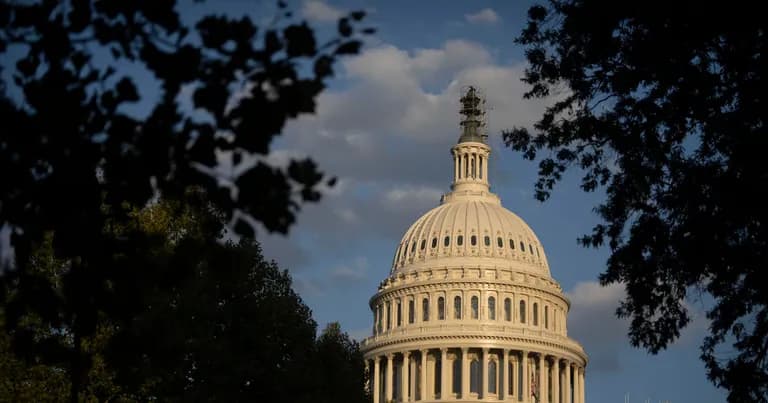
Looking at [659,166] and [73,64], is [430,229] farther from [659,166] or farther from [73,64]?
[73,64]

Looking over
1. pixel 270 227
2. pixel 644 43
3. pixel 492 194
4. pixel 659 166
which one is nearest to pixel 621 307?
pixel 659 166

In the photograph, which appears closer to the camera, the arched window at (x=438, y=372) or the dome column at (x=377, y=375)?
the arched window at (x=438, y=372)

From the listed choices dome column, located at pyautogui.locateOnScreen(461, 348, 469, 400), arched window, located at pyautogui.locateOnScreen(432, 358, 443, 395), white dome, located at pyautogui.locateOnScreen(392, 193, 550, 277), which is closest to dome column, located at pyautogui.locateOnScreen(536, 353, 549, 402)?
dome column, located at pyautogui.locateOnScreen(461, 348, 469, 400)

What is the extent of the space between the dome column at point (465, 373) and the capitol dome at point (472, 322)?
0.16 meters

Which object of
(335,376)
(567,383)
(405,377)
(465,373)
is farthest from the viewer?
(567,383)

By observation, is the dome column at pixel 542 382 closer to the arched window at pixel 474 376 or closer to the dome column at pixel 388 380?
the arched window at pixel 474 376

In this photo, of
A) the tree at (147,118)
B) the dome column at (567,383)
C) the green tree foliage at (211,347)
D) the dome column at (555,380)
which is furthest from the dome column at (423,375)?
the tree at (147,118)

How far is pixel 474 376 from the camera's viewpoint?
157375 millimetres

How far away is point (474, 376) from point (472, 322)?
21.0ft

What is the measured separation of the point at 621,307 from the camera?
30.2 m

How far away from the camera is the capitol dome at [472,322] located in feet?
511

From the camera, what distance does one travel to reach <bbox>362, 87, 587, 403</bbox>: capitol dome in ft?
511

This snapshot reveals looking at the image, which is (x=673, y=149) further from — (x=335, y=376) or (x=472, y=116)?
(x=472, y=116)

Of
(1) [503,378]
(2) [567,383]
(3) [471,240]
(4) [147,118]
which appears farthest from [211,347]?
(2) [567,383]
